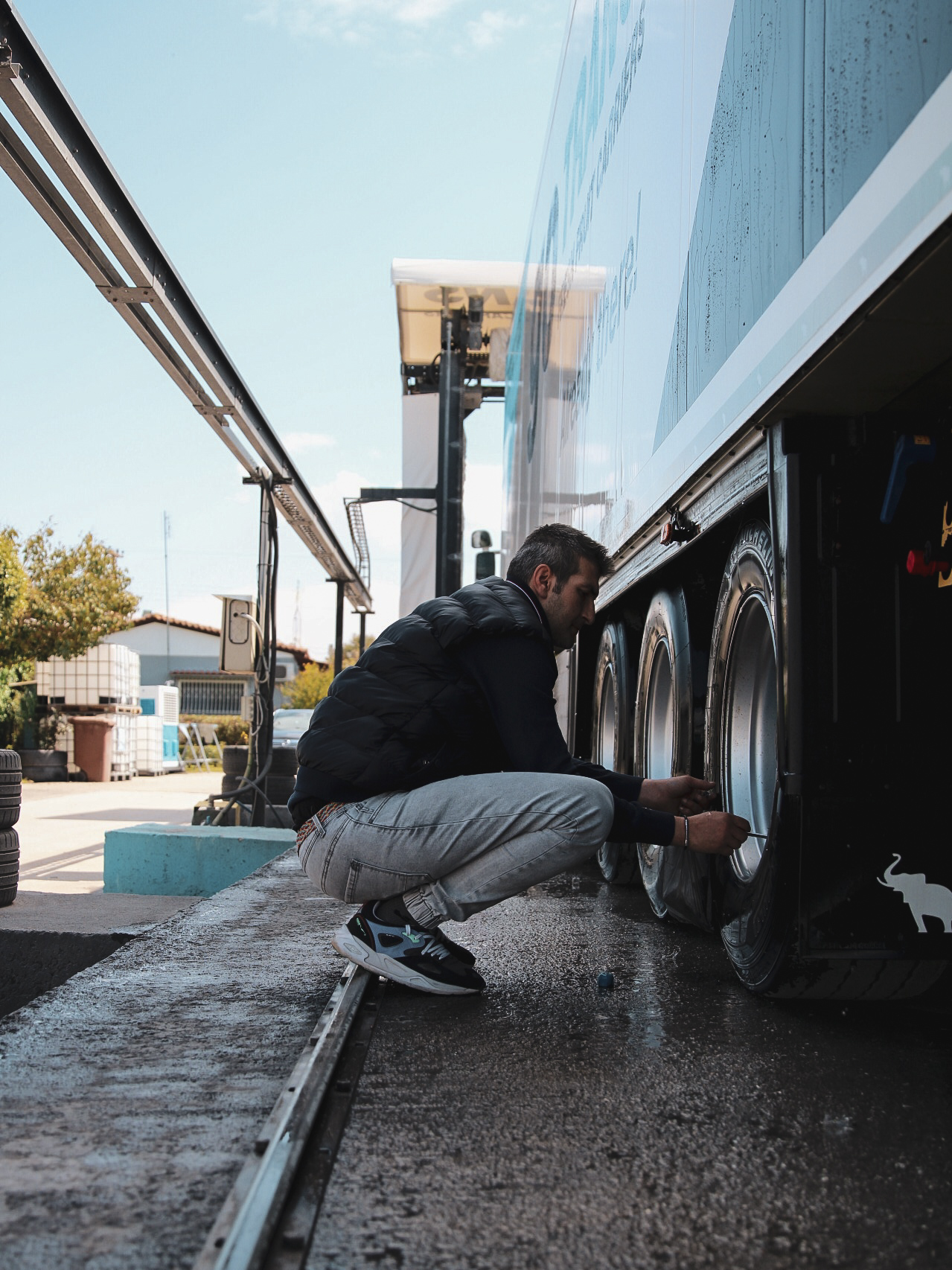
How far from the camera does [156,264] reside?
18.3ft

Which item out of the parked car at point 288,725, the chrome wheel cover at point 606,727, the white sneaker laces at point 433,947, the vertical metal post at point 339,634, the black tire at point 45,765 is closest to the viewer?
the white sneaker laces at point 433,947

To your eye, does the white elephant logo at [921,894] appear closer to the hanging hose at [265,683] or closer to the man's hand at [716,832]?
the man's hand at [716,832]

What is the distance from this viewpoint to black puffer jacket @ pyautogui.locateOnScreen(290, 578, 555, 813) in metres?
2.38

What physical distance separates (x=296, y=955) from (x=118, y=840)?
11.5ft

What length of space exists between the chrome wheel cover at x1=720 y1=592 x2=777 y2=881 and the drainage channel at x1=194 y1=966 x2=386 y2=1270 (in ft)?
3.43

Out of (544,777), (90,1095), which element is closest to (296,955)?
(544,777)

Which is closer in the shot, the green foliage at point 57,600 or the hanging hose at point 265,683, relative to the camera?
the hanging hose at point 265,683

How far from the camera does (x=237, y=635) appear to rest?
30.0ft

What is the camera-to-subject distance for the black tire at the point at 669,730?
9.05ft

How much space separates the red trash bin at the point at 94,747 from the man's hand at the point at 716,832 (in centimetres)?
2018

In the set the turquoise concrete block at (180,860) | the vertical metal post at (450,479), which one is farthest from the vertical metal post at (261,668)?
the turquoise concrete block at (180,860)

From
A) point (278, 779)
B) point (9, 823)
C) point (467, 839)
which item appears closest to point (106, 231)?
point (9, 823)

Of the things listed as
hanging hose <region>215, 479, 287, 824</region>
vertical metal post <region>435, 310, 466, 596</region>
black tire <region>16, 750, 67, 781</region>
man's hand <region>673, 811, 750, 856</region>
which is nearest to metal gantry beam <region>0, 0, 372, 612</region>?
hanging hose <region>215, 479, 287, 824</region>

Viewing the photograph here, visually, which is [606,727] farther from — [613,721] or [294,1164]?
[294,1164]
